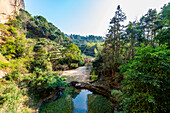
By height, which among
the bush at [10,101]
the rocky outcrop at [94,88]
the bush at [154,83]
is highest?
the bush at [154,83]

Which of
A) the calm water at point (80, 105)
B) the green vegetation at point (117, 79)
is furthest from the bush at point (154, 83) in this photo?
the calm water at point (80, 105)

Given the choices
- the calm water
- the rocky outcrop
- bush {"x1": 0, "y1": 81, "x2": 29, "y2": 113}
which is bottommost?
the calm water

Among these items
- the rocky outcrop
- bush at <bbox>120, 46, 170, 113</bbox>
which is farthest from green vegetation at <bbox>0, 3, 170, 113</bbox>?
the rocky outcrop

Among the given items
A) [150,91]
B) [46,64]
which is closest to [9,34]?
[46,64]

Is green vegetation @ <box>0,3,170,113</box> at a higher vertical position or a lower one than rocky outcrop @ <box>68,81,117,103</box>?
higher

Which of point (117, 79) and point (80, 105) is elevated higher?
point (117, 79)

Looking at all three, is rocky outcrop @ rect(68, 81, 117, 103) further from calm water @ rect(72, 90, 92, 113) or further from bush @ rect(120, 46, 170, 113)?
bush @ rect(120, 46, 170, 113)

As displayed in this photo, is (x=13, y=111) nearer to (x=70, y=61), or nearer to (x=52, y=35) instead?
(x=70, y=61)

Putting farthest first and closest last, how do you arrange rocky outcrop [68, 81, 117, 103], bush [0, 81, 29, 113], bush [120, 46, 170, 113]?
rocky outcrop [68, 81, 117, 103], bush [0, 81, 29, 113], bush [120, 46, 170, 113]

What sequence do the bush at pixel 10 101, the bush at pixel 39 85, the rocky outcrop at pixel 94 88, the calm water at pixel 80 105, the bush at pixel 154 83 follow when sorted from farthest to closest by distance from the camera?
the rocky outcrop at pixel 94 88 < the bush at pixel 39 85 < the calm water at pixel 80 105 < the bush at pixel 10 101 < the bush at pixel 154 83

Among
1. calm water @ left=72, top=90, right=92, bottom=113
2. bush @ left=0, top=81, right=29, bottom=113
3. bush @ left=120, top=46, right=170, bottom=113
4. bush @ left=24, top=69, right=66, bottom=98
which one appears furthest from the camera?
bush @ left=24, top=69, right=66, bottom=98

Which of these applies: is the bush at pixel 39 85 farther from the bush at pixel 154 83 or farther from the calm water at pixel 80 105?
the bush at pixel 154 83

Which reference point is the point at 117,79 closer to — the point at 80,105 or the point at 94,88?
the point at 94,88

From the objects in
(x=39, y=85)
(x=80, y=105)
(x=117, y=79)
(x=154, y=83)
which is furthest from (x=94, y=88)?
(x=154, y=83)
